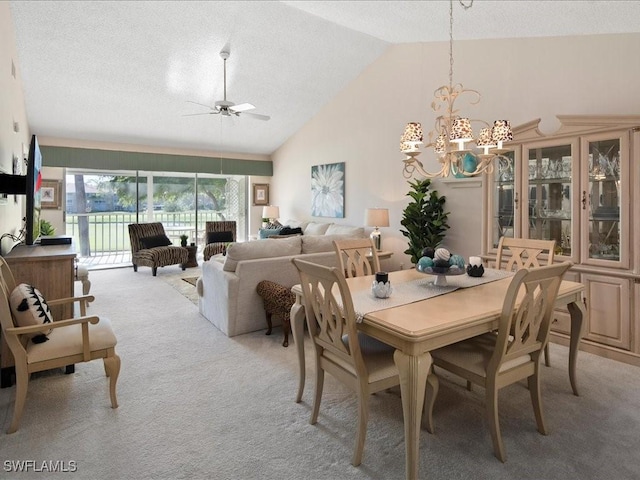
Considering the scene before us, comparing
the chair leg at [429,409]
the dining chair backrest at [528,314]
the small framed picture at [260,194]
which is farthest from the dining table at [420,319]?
the small framed picture at [260,194]

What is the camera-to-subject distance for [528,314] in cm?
198

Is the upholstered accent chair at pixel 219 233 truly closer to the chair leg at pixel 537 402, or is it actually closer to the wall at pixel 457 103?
the wall at pixel 457 103

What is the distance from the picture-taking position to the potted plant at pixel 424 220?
196 inches

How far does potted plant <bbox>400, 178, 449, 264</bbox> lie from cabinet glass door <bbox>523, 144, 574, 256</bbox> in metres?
1.31

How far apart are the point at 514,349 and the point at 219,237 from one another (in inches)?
267

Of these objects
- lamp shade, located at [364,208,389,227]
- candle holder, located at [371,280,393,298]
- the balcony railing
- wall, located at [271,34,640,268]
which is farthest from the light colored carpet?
the balcony railing

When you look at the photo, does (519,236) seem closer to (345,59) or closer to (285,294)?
(285,294)

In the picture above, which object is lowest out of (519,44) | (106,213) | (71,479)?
(71,479)

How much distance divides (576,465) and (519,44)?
4146mm

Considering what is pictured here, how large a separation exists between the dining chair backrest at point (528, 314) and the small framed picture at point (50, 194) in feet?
25.6

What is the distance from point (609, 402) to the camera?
8.27ft

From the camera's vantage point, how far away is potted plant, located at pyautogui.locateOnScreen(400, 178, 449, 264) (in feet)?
16.3

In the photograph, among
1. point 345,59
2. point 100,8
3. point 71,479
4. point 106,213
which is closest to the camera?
point 71,479

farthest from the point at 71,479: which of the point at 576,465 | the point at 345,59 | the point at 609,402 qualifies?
the point at 345,59
